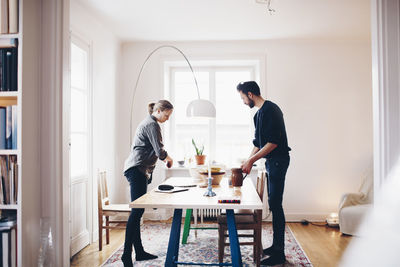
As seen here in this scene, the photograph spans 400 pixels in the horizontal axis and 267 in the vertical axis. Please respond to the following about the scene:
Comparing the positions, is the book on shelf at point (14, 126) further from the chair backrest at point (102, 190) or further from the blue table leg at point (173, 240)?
the chair backrest at point (102, 190)

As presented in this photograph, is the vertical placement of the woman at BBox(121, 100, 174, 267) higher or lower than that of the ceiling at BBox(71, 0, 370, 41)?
lower

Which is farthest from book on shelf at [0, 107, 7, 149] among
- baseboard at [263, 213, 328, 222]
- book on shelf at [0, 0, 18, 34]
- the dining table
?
baseboard at [263, 213, 328, 222]

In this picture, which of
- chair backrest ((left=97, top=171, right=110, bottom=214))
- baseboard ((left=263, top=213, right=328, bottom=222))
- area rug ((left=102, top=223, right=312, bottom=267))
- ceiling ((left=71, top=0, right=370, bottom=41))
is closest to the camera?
area rug ((left=102, top=223, right=312, bottom=267))

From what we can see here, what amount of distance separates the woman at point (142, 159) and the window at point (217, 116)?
2.05 meters

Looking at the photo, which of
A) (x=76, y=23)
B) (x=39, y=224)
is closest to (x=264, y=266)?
(x=39, y=224)

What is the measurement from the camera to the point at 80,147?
133 inches

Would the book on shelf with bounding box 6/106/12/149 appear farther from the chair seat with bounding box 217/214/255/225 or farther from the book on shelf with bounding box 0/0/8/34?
the chair seat with bounding box 217/214/255/225

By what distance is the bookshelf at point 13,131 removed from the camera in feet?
6.36

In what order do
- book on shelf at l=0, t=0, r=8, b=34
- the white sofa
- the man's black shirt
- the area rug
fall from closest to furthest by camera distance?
book on shelf at l=0, t=0, r=8, b=34
the man's black shirt
the area rug
the white sofa

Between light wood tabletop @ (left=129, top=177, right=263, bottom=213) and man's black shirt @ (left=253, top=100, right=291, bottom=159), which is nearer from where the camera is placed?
light wood tabletop @ (left=129, top=177, right=263, bottom=213)

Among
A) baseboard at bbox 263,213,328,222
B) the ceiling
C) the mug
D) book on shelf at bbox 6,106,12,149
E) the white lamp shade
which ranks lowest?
baseboard at bbox 263,213,328,222

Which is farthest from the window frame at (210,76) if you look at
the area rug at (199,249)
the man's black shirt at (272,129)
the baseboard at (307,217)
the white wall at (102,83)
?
the man's black shirt at (272,129)

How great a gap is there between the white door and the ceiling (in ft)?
1.91

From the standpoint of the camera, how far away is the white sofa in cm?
376
